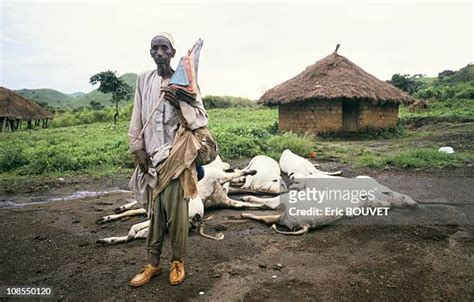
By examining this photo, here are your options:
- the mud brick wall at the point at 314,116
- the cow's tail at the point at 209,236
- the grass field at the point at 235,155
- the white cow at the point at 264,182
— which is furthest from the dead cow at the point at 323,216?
the mud brick wall at the point at 314,116

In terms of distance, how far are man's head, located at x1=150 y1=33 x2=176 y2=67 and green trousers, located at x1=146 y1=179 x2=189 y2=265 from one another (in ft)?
3.09

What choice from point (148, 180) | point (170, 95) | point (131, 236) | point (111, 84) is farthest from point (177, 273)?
point (111, 84)

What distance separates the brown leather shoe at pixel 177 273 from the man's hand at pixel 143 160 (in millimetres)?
796

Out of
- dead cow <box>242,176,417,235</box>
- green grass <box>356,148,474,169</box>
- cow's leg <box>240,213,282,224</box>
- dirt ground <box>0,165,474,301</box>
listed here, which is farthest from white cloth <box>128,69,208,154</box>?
green grass <box>356,148,474,169</box>

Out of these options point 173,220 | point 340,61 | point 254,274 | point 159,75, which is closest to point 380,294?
point 254,274

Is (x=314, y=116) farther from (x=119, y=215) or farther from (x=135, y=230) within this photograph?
(x=135, y=230)

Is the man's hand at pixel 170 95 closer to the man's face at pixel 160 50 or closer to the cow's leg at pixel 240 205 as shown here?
the man's face at pixel 160 50

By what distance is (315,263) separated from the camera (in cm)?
339

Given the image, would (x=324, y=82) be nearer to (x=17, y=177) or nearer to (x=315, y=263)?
(x=17, y=177)

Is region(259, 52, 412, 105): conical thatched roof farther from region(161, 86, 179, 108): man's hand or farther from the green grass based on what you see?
region(161, 86, 179, 108): man's hand

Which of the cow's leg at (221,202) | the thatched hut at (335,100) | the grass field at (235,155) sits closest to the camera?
the cow's leg at (221,202)

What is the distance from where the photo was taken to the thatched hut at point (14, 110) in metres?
21.9

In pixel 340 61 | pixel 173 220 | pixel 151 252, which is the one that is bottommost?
pixel 151 252

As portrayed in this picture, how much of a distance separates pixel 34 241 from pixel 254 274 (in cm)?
257
